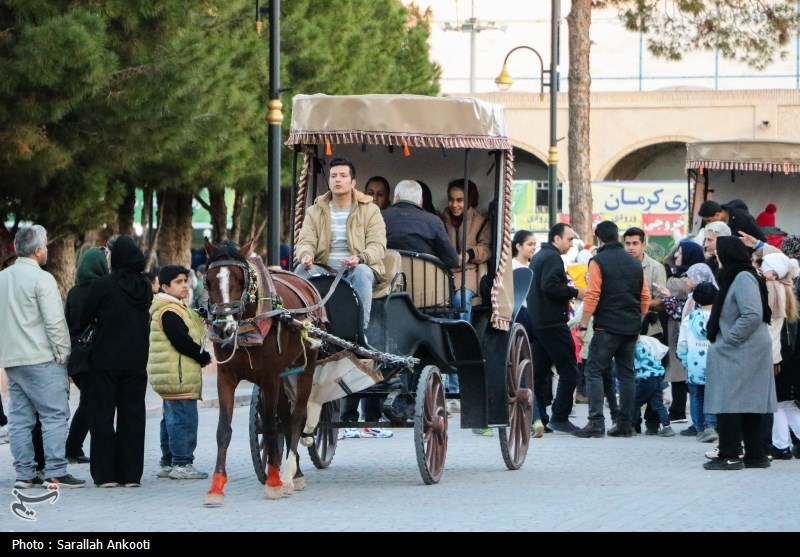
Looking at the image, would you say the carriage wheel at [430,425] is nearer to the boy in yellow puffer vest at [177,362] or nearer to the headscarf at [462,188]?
the boy in yellow puffer vest at [177,362]

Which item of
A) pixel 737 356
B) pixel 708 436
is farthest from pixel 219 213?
pixel 737 356

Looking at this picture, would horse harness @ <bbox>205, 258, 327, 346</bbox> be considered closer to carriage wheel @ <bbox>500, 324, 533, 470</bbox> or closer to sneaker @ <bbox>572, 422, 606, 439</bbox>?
carriage wheel @ <bbox>500, 324, 533, 470</bbox>

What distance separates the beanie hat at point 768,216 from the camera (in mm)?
21875

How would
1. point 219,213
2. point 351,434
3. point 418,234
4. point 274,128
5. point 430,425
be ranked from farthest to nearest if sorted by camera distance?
point 219,213
point 274,128
point 351,434
point 418,234
point 430,425

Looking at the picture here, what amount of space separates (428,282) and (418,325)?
19.4 inches

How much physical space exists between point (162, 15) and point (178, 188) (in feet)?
32.0

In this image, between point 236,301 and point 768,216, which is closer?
point 236,301

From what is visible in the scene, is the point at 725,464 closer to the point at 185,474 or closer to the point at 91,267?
the point at 185,474

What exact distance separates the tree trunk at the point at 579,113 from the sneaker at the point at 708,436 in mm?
15142

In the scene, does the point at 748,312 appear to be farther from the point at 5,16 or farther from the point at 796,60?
the point at 796,60

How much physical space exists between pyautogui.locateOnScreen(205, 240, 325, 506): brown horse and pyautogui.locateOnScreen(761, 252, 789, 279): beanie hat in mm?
4078

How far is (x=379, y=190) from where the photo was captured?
12914 mm

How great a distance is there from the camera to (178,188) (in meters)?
28.8
